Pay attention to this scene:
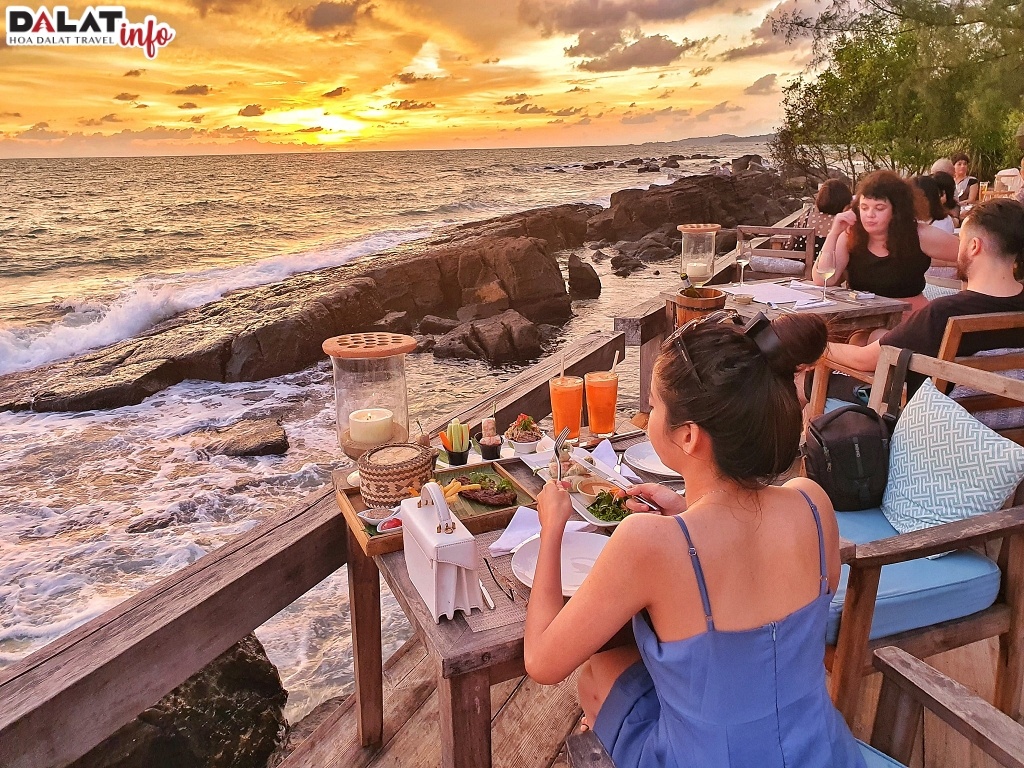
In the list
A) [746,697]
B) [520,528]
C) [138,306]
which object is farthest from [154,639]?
[138,306]

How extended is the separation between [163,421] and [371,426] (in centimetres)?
863

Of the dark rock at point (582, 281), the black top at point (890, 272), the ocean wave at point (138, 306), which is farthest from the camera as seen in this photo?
the ocean wave at point (138, 306)

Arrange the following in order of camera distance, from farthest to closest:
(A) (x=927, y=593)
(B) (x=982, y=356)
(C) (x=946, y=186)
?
(C) (x=946, y=186) → (B) (x=982, y=356) → (A) (x=927, y=593)

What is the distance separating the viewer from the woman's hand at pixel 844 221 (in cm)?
460

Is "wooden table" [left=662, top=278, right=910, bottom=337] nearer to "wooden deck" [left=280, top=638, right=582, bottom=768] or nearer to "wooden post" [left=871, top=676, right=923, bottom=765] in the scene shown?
"wooden deck" [left=280, top=638, right=582, bottom=768]

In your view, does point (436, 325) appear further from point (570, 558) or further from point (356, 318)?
point (570, 558)

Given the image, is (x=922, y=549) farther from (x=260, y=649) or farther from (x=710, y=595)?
(x=260, y=649)

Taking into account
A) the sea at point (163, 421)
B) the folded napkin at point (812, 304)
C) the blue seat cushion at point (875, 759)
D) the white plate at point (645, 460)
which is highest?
the folded napkin at point (812, 304)

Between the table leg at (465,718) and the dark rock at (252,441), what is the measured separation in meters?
6.97

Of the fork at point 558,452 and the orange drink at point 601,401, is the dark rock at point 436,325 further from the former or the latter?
the fork at point 558,452

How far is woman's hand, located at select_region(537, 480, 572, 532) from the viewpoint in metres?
1.38

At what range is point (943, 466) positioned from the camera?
2236 millimetres

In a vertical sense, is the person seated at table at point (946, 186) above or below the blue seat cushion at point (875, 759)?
above

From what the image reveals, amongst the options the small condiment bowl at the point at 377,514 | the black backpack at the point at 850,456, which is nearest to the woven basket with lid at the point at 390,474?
the small condiment bowl at the point at 377,514
